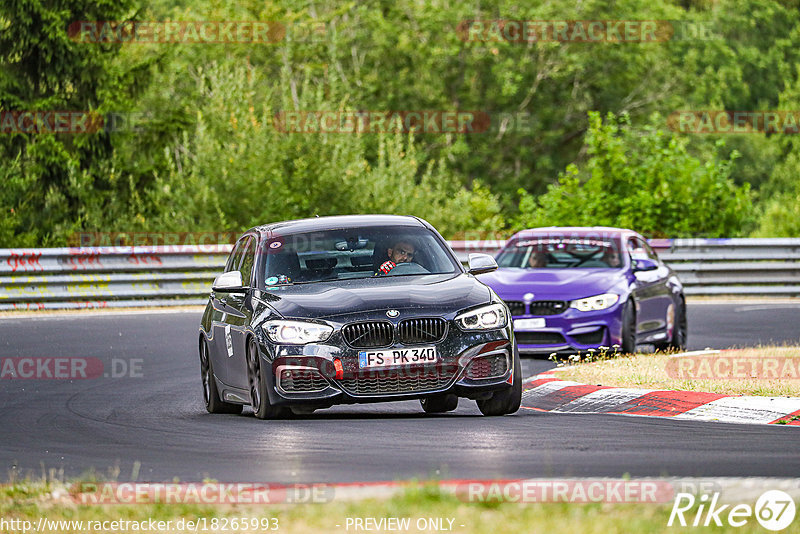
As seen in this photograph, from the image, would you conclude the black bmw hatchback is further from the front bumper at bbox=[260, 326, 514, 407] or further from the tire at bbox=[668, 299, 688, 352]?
the tire at bbox=[668, 299, 688, 352]

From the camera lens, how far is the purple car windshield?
18141 mm

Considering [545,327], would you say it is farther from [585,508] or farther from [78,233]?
[78,233]

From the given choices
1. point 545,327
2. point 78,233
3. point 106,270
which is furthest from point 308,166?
point 545,327

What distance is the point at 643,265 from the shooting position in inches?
707

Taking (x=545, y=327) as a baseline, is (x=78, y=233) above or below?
below

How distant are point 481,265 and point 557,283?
5035 mm

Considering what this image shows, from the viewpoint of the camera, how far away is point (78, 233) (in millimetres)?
33281

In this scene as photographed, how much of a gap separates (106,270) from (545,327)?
11.3m

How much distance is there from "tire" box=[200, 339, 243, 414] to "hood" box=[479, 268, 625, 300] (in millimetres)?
4661

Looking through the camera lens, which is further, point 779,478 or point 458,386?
point 458,386

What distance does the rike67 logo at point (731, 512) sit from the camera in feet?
20.9

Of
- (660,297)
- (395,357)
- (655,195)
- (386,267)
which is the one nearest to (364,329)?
(395,357)

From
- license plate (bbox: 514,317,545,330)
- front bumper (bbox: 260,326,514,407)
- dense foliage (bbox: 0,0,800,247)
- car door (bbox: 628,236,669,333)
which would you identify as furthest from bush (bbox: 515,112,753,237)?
front bumper (bbox: 260,326,514,407)

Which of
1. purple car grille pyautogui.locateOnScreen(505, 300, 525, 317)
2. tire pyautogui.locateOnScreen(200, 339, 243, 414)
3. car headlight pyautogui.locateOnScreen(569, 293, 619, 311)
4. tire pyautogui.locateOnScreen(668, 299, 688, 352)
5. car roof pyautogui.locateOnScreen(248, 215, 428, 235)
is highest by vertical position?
car roof pyautogui.locateOnScreen(248, 215, 428, 235)
